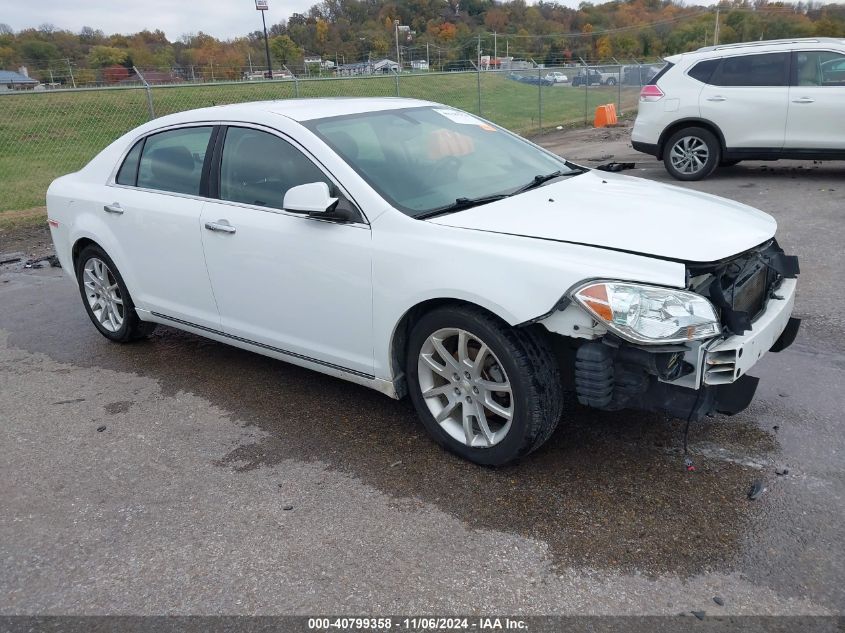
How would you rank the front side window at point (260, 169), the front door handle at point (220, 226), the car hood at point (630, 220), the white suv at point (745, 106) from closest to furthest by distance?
the car hood at point (630, 220) < the front side window at point (260, 169) < the front door handle at point (220, 226) < the white suv at point (745, 106)

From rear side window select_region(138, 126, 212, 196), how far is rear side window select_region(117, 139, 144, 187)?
5 cm

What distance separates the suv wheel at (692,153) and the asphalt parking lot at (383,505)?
624 centimetres

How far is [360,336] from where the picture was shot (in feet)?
12.5

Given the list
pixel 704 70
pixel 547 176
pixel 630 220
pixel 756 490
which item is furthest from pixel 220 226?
pixel 704 70

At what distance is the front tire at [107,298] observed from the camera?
17.6 feet

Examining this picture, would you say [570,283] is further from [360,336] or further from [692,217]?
[360,336]

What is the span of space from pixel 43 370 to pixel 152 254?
125 cm

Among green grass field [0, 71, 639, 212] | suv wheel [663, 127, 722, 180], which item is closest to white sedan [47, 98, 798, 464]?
suv wheel [663, 127, 722, 180]

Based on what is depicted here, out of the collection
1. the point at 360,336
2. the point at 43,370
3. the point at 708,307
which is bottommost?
the point at 43,370

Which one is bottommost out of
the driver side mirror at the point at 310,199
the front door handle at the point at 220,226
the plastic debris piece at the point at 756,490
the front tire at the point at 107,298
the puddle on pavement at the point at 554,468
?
the puddle on pavement at the point at 554,468

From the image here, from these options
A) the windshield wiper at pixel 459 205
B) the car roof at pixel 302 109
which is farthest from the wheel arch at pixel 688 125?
the windshield wiper at pixel 459 205

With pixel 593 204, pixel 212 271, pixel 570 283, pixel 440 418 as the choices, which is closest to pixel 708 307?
pixel 570 283

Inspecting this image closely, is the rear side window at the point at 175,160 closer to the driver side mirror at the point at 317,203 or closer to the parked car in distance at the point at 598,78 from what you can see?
the driver side mirror at the point at 317,203

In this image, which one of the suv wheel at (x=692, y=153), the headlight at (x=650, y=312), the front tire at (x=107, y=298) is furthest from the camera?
the suv wheel at (x=692, y=153)
